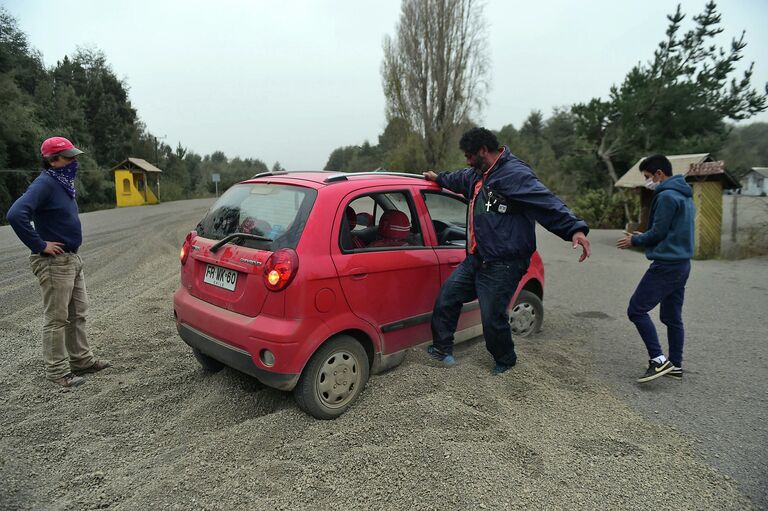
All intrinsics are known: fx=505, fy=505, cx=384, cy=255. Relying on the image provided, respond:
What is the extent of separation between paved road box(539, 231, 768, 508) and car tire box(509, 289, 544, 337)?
57 centimetres

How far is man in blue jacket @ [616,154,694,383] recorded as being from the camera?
4.22 meters

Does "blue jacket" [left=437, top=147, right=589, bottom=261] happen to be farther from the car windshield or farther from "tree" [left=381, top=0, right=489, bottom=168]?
"tree" [left=381, top=0, right=489, bottom=168]

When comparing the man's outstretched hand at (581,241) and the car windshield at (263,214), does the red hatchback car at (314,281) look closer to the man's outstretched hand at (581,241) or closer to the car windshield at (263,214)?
the car windshield at (263,214)

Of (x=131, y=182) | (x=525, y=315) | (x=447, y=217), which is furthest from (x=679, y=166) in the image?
(x=131, y=182)

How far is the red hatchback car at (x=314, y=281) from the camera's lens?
10.4 feet

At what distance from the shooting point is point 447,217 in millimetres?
4793

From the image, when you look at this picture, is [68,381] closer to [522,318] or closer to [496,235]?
[496,235]

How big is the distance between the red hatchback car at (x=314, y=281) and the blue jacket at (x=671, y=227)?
170 cm

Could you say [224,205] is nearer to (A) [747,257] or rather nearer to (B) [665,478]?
(B) [665,478]

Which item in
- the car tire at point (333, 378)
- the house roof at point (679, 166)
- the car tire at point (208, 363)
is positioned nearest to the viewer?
the car tire at point (333, 378)

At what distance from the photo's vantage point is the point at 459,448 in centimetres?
308

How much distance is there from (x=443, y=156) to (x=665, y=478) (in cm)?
3060

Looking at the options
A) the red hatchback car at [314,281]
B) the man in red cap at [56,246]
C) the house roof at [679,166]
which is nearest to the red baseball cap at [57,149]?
the man in red cap at [56,246]

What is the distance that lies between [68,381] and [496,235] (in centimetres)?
353
